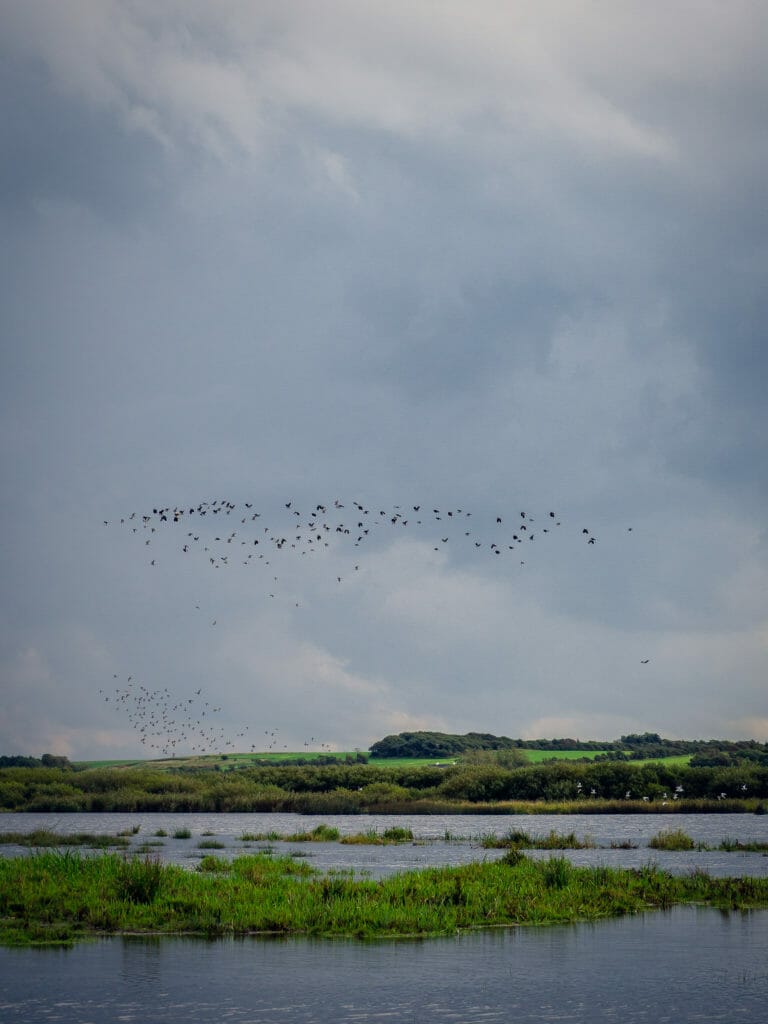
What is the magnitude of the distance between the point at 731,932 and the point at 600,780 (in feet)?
365

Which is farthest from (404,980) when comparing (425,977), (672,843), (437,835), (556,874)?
(437,835)

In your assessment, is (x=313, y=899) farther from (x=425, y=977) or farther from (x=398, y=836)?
(x=398, y=836)

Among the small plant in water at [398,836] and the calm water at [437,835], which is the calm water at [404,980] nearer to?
the calm water at [437,835]

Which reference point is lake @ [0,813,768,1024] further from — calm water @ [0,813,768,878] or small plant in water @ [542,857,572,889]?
calm water @ [0,813,768,878]

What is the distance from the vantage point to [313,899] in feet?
113

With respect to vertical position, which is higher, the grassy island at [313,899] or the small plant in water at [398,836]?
the grassy island at [313,899]

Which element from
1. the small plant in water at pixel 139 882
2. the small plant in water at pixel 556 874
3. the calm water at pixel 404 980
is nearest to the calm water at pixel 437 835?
the small plant in water at pixel 556 874

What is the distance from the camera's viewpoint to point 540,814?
12400 cm

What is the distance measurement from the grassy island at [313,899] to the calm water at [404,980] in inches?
67.3

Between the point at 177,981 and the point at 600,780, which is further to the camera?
the point at 600,780

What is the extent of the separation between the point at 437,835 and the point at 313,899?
159 feet

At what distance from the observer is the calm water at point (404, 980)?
22.2 meters

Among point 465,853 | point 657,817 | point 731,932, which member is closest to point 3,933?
point 731,932

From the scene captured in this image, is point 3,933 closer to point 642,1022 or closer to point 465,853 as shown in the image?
point 642,1022
